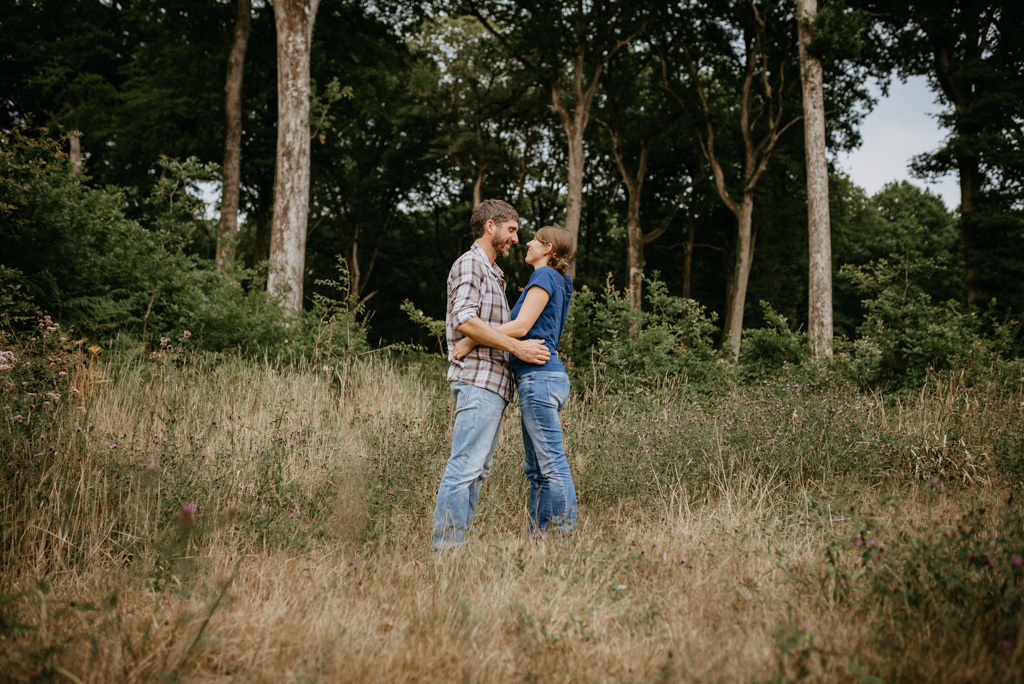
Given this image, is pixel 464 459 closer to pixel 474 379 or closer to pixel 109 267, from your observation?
pixel 474 379

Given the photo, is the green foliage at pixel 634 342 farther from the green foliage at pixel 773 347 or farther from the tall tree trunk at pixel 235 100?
the tall tree trunk at pixel 235 100

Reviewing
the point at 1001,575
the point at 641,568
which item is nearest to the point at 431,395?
the point at 641,568

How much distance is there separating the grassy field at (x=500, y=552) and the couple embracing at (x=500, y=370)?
25 centimetres

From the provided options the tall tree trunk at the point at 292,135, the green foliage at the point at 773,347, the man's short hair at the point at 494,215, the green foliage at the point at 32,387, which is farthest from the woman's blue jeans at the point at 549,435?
the tall tree trunk at the point at 292,135

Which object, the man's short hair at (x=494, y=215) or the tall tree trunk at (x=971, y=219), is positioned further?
the tall tree trunk at (x=971, y=219)

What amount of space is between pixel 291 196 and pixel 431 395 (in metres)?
5.50

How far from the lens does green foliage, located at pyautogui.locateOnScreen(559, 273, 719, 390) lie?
8031 mm

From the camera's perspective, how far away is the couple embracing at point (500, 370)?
3.35m

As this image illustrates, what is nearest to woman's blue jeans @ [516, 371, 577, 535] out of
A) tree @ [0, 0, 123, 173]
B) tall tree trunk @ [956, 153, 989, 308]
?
tall tree trunk @ [956, 153, 989, 308]

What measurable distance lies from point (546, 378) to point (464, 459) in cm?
65

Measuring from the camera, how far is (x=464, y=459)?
11.0ft

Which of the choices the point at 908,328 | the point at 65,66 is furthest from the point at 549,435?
the point at 65,66

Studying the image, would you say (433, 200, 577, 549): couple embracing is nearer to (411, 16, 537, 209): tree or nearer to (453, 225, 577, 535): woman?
(453, 225, 577, 535): woman

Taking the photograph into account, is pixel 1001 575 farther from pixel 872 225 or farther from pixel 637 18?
pixel 872 225
